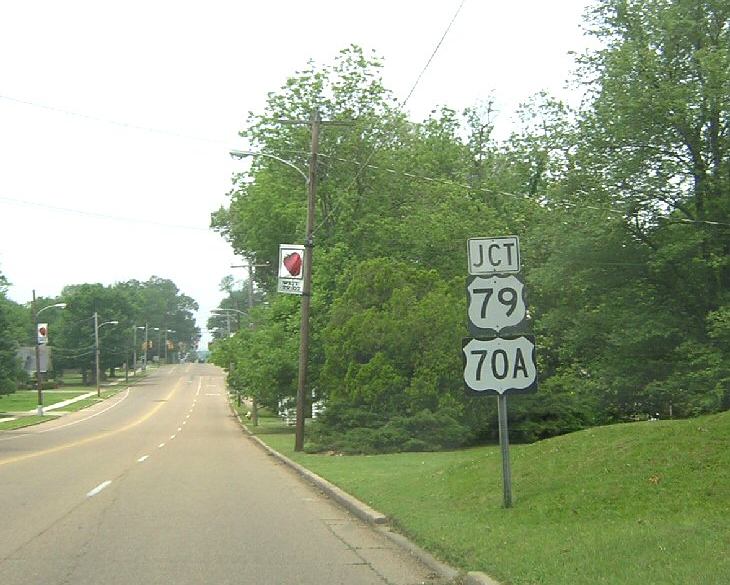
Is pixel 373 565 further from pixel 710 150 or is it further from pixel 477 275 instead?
pixel 710 150

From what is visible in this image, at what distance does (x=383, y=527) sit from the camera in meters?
12.2

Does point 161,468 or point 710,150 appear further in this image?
point 710,150

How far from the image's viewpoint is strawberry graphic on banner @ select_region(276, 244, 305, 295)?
28406 millimetres

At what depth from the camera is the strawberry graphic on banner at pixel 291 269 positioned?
2841 centimetres

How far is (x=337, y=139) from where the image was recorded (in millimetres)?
42531

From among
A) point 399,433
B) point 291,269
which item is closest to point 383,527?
point 399,433

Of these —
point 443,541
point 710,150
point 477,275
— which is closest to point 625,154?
point 710,150

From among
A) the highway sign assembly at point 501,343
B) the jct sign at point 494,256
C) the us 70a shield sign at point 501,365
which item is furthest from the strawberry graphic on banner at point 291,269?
the us 70a shield sign at point 501,365

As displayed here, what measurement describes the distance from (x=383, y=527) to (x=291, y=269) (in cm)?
1712

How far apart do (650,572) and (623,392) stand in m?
21.2

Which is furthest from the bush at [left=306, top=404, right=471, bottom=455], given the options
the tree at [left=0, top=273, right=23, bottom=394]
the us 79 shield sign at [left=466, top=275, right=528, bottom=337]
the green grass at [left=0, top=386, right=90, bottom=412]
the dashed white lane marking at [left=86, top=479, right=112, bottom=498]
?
the green grass at [left=0, top=386, right=90, bottom=412]

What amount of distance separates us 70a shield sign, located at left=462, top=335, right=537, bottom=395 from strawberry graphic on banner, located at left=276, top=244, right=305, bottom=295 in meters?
17.4

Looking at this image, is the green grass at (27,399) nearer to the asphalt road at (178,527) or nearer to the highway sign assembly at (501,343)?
the asphalt road at (178,527)

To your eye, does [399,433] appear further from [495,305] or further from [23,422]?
[23,422]
